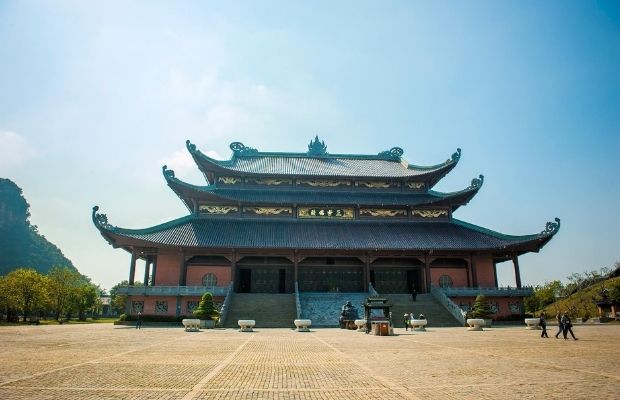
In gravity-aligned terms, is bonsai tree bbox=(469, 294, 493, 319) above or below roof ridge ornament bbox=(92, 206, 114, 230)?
below

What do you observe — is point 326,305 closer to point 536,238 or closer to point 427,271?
point 427,271

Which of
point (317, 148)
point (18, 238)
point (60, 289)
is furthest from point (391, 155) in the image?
point (18, 238)

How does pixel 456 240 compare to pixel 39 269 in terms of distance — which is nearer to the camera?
pixel 456 240

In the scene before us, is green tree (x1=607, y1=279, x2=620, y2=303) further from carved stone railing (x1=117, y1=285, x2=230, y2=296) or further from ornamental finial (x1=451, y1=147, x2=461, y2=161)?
carved stone railing (x1=117, y1=285, x2=230, y2=296)

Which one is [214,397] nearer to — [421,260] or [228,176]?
[421,260]

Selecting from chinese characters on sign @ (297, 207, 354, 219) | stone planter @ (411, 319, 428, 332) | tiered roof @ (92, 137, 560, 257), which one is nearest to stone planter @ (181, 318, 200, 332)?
tiered roof @ (92, 137, 560, 257)

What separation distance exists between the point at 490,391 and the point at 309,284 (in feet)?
96.8

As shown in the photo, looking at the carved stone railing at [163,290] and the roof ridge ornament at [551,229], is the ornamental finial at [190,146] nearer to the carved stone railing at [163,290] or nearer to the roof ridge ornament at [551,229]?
the carved stone railing at [163,290]

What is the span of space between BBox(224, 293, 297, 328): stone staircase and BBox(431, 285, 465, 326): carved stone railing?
11358 millimetres

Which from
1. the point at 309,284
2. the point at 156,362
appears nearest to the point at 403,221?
the point at 309,284

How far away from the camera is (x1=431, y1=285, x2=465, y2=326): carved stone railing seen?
89.9 ft

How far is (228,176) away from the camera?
130 feet

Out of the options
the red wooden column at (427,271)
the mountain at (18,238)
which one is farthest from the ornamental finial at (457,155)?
the mountain at (18,238)

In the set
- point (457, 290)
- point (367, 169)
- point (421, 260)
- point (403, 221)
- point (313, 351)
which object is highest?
point (367, 169)
